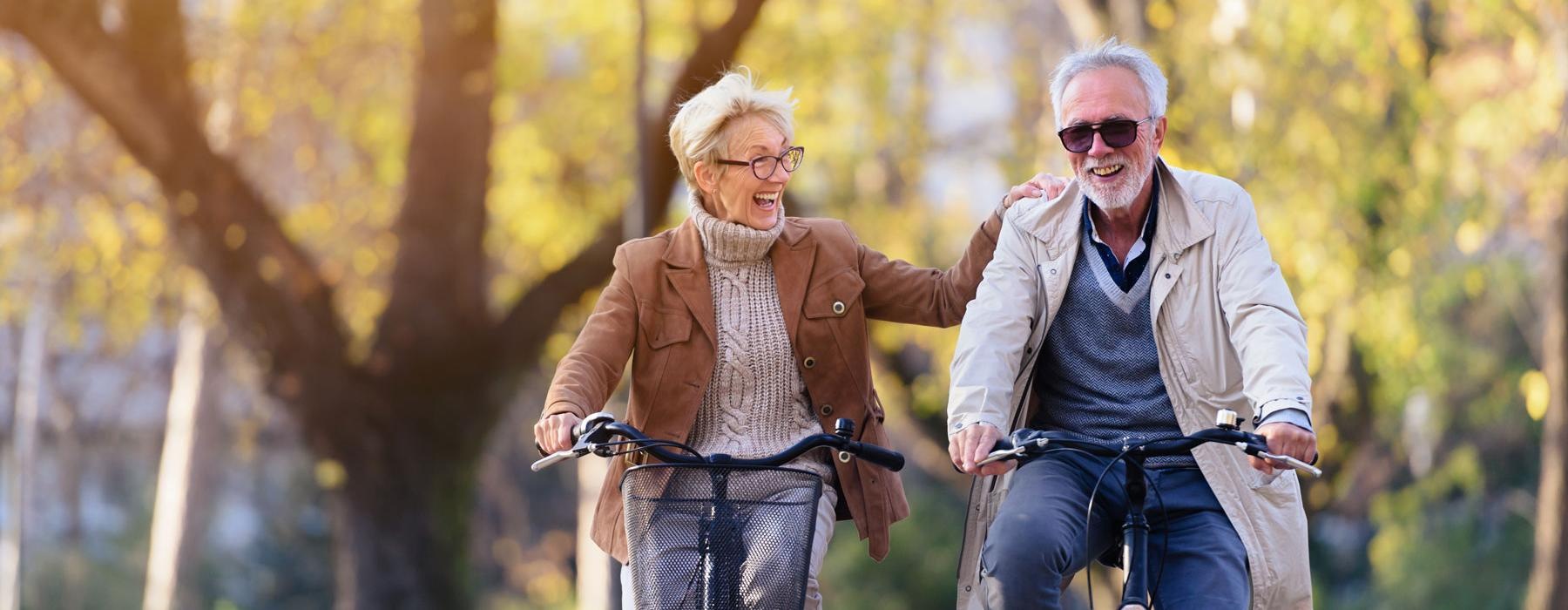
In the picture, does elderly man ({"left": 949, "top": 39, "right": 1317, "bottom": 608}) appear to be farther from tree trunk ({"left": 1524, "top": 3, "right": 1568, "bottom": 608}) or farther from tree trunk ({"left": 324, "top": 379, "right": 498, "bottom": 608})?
tree trunk ({"left": 1524, "top": 3, "right": 1568, "bottom": 608})

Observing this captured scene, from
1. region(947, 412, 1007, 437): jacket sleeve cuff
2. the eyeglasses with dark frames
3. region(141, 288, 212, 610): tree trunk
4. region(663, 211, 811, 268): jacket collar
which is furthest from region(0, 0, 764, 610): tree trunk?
region(141, 288, 212, 610): tree trunk

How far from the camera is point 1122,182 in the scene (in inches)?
165

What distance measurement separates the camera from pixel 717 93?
456cm

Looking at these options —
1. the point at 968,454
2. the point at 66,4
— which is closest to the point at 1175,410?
the point at 968,454

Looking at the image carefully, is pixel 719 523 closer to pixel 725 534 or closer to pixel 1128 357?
pixel 725 534

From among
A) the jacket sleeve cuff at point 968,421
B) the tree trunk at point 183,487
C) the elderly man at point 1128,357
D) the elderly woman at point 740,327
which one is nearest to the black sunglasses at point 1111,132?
the elderly man at point 1128,357

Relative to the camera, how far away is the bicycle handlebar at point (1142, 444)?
11.8 feet

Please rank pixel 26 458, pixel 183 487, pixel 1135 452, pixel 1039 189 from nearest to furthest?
pixel 1135 452 → pixel 1039 189 → pixel 183 487 → pixel 26 458

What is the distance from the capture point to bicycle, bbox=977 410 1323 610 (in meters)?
3.62

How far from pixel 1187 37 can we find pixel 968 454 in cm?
861

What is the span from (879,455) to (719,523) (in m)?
0.40

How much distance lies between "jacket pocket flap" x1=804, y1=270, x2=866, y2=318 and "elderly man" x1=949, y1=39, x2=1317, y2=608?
438mm

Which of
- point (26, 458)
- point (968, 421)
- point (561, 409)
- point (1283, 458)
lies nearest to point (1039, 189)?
point (968, 421)

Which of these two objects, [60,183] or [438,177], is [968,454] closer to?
[438,177]
